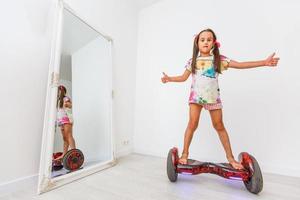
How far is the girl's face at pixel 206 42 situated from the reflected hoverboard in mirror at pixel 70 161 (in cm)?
135

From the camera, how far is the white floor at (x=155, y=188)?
115 cm

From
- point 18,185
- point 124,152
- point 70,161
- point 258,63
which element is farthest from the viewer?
point 124,152

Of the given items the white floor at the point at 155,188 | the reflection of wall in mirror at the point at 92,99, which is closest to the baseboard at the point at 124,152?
the reflection of wall in mirror at the point at 92,99

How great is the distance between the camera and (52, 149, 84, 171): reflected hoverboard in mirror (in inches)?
54.3

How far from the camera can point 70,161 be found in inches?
58.4

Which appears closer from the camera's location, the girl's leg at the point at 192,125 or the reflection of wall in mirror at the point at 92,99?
the girl's leg at the point at 192,125

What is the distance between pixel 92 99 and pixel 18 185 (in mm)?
888

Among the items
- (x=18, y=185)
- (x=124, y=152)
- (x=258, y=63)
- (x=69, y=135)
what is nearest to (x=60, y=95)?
(x=69, y=135)

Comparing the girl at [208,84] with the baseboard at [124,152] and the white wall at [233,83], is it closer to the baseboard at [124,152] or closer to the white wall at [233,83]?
the white wall at [233,83]

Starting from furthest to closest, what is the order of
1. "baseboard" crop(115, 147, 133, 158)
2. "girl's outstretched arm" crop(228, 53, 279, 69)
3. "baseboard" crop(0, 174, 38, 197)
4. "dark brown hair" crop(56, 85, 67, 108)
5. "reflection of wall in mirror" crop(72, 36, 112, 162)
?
"baseboard" crop(115, 147, 133, 158)
"reflection of wall in mirror" crop(72, 36, 112, 162)
"dark brown hair" crop(56, 85, 67, 108)
"girl's outstretched arm" crop(228, 53, 279, 69)
"baseboard" crop(0, 174, 38, 197)

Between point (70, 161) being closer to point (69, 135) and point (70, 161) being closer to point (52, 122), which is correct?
point (69, 135)

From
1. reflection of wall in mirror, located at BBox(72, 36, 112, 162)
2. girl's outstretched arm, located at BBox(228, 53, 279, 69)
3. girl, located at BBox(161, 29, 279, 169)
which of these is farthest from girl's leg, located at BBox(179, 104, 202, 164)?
reflection of wall in mirror, located at BBox(72, 36, 112, 162)

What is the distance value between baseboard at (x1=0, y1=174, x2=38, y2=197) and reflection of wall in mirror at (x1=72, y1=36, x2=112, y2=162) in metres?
0.40

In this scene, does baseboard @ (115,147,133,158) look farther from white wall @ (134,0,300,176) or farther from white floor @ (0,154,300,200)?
white floor @ (0,154,300,200)
